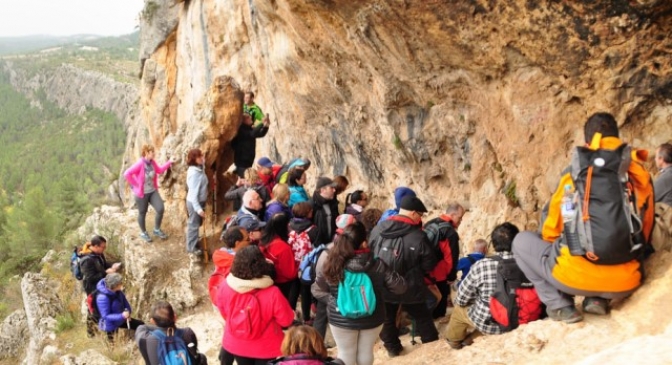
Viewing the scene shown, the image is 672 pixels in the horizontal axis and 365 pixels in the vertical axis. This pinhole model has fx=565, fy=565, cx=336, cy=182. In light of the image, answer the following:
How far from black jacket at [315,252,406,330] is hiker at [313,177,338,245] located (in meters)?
1.69

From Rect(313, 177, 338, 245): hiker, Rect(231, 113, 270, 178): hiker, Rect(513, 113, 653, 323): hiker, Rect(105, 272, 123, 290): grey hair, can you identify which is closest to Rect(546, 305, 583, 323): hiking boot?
Rect(513, 113, 653, 323): hiker

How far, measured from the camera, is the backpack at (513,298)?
470 cm

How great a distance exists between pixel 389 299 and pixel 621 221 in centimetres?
244

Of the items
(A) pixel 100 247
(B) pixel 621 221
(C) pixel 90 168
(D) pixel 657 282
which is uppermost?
(B) pixel 621 221

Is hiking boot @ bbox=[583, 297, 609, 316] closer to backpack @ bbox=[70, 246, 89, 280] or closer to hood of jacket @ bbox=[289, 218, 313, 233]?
hood of jacket @ bbox=[289, 218, 313, 233]

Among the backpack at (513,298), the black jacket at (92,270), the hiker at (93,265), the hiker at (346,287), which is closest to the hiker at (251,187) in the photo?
the hiker at (93,265)

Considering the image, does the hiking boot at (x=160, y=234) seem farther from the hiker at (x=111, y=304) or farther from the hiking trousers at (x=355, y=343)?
the hiking trousers at (x=355, y=343)

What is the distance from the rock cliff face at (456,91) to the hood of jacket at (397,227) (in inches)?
89.7

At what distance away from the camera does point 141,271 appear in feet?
32.7

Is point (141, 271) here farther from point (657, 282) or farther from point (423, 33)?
point (657, 282)

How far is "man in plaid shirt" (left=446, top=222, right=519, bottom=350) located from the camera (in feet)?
15.8

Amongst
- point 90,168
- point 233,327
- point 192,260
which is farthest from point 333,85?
point 90,168

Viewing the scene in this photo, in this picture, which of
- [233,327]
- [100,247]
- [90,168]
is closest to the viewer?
[233,327]

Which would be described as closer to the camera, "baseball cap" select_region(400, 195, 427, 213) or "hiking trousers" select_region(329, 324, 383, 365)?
"hiking trousers" select_region(329, 324, 383, 365)
